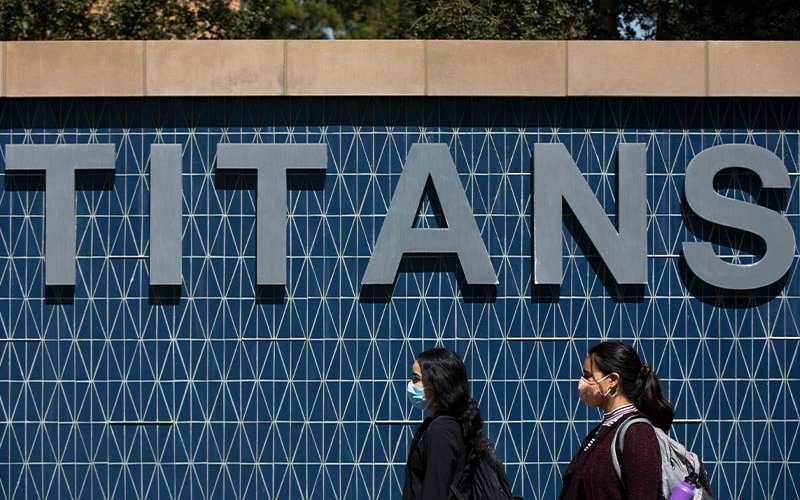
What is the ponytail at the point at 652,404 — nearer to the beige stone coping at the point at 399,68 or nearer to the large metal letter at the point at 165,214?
the beige stone coping at the point at 399,68

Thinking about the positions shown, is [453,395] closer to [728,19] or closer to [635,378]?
[635,378]

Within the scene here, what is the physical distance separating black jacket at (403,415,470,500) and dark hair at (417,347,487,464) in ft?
0.13

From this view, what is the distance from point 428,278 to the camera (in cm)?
992

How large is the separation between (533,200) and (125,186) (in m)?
3.21

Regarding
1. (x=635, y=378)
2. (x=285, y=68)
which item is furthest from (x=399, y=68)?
(x=635, y=378)

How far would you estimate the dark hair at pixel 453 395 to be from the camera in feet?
19.6

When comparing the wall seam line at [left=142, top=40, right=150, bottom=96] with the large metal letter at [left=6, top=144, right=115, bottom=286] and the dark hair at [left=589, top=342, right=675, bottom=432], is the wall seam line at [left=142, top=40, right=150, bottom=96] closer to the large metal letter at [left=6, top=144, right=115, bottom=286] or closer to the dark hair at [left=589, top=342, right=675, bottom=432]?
the large metal letter at [left=6, top=144, right=115, bottom=286]

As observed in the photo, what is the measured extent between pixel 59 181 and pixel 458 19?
1047 centimetres

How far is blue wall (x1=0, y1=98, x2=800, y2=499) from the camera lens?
9.89 m

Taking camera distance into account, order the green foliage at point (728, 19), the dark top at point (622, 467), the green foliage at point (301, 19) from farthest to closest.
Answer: the green foliage at point (301, 19), the green foliage at point (728, 19), the dark top at point (622, 467)

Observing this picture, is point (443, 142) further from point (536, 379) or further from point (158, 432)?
point (158, 432)

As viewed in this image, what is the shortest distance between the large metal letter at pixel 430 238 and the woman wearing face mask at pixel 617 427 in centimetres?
434

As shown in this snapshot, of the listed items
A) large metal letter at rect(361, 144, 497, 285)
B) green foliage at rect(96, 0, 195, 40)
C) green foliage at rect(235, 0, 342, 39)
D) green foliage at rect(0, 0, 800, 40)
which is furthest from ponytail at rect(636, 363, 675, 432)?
Result: green foliage at rect(235, 0, 342, 39)

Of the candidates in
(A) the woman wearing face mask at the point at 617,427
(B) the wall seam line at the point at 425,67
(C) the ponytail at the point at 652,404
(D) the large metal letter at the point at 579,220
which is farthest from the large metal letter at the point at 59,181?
(C) the ponytail at the point at 652,404
